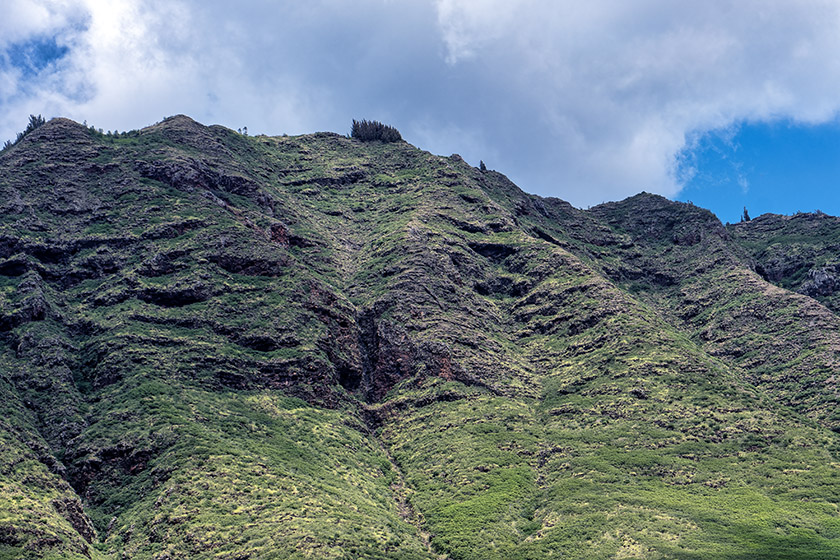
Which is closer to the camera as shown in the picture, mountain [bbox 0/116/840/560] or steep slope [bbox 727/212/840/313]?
mountain [bbox 0/116/840/560]

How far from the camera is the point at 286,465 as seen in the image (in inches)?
3317

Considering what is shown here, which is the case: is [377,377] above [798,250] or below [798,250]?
below

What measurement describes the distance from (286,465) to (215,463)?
29.6 feet

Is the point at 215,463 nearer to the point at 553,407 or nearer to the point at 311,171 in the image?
the point at 553,407

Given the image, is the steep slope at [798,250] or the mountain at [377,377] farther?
the steep slope at [798,250]

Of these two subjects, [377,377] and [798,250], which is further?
[798,250]

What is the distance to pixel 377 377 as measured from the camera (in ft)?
368

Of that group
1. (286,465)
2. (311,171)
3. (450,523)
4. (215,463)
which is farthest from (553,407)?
(311,171)

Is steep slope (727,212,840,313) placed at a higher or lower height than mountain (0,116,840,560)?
higher

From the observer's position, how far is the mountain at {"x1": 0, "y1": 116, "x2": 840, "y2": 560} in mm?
73125

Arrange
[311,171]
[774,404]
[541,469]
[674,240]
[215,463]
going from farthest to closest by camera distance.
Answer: [311,171] < [674,240] < [774,404] < [541,469] < [215,463]

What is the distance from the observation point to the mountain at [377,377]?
240ft

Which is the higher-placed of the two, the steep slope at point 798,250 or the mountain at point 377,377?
the steep slope at point 798,250

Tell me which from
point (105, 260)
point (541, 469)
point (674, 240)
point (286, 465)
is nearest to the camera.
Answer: point (286, 465)
